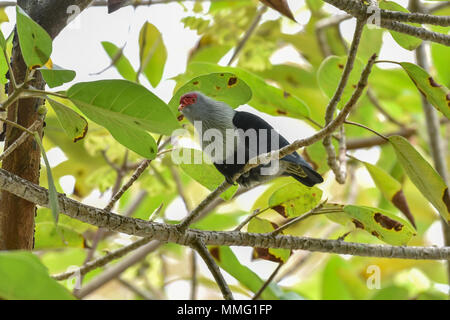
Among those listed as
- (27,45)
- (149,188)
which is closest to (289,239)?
(27,45)

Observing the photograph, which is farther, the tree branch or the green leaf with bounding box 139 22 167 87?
the green leaf with bounding box 139 22 167 87

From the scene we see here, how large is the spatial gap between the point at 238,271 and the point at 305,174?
0.86 ft

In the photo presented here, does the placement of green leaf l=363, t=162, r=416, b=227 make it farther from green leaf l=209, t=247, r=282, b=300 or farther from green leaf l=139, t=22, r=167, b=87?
green leaf l=139, t=22, r=167, b=87

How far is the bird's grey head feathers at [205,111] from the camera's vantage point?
1.19 meters

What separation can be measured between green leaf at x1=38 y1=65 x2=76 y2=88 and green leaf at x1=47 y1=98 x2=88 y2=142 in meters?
0.04

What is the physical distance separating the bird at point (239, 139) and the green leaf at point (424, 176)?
0.82ft

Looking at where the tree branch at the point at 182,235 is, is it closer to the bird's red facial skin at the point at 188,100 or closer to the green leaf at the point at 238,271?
the green leaf at the point at 238,271

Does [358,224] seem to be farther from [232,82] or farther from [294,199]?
[232,82]

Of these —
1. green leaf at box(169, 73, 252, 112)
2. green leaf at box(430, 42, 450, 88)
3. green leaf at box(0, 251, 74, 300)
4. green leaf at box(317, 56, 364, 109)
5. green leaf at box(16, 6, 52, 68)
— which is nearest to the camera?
green leaf at box(0, 251, 74, 300)

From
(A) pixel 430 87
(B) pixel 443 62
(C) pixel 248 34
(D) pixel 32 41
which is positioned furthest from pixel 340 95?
(C) pixel 248 34

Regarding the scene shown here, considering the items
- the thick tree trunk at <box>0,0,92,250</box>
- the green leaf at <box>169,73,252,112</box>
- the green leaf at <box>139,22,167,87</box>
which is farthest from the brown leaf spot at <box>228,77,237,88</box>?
the green leaf at <box>139,22,167,87</box>

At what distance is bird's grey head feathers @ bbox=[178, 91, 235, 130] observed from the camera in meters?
1.19

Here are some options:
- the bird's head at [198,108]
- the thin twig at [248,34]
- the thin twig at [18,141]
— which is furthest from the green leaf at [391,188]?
the thin twig at [18,141]

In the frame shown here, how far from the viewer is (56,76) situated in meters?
0.73
